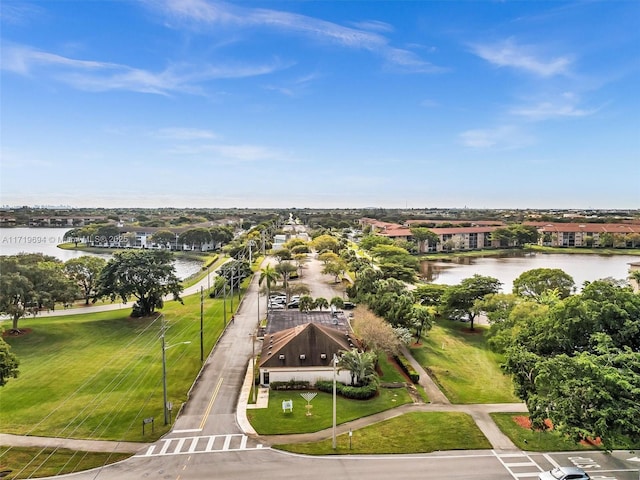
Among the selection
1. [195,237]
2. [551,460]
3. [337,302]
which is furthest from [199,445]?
[195,237]

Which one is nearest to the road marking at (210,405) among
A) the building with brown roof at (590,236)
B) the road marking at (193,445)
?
the road marking at (193,445)

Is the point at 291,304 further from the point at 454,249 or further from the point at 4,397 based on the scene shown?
the point at 454,249

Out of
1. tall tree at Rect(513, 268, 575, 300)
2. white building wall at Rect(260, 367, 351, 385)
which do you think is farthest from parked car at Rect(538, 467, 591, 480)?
tall tree at Rect(513, 268, 575, 300)

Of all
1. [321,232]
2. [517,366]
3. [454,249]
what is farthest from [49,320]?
[454,249]

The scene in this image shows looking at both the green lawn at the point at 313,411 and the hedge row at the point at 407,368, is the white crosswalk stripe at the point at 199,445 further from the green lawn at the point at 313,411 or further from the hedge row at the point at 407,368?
the hedge row at the point at 407,368

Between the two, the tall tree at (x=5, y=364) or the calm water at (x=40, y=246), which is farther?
the calm water at (x=40, y=246)

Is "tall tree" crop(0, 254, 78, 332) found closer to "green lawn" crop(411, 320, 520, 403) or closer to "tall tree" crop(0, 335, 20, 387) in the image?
"tall tree" crop(0, 335, 20, 387)
